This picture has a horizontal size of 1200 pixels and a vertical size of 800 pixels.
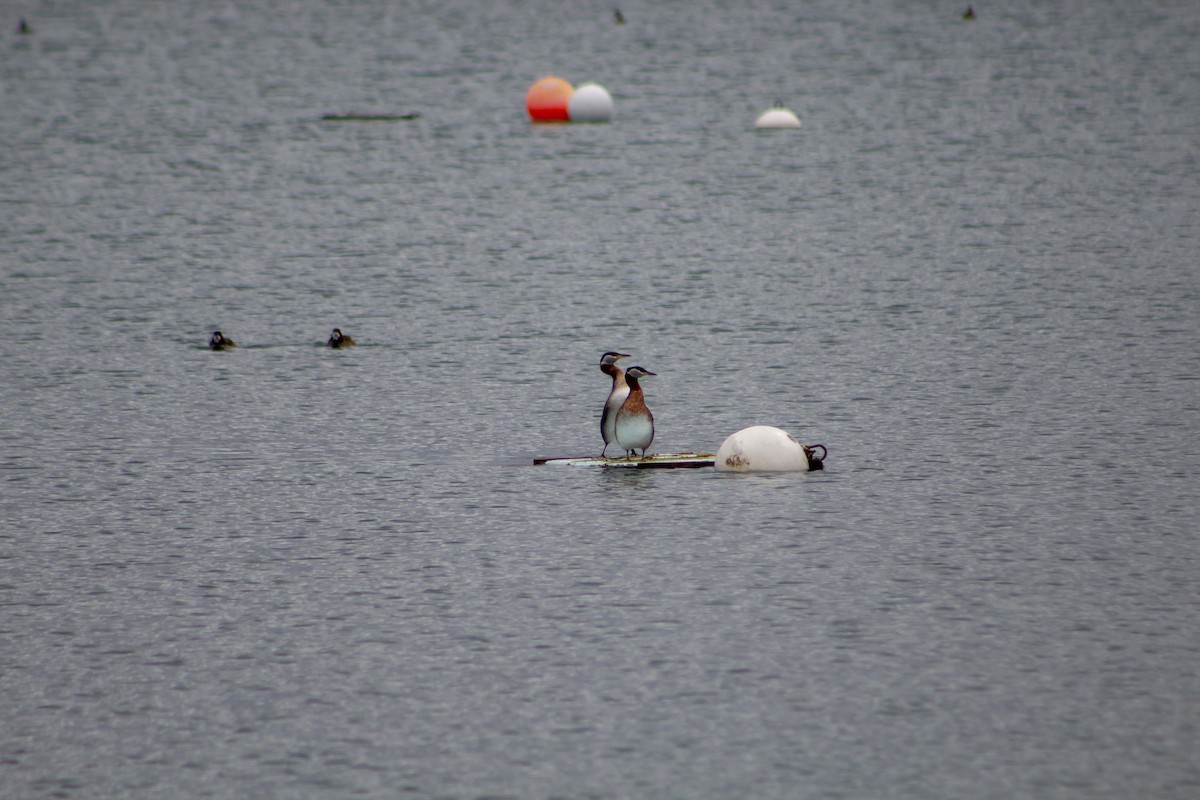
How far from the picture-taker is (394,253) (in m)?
31.7

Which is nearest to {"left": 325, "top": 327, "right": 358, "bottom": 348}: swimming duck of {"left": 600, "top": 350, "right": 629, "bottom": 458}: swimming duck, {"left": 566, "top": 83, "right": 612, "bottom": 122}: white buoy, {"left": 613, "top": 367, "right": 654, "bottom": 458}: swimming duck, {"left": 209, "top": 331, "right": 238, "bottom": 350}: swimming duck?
{"left": 209, "top": 331, "right": 238, "bottom": 350}: swimming duck

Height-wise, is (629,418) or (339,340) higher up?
(339,340)

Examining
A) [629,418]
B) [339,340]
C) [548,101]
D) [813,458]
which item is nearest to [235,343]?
[339,340]

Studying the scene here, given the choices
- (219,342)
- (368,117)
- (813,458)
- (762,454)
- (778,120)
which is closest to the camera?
(762,454)

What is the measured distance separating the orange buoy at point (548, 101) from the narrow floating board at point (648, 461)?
33302 millimetres

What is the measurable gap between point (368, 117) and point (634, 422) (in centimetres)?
3479

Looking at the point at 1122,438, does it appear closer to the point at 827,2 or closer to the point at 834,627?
the point at 834,627

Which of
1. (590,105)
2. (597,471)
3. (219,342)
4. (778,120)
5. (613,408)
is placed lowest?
(597,471)

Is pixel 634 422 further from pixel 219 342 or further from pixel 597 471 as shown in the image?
pixel 219 342

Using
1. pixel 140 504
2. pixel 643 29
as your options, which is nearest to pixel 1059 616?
pixel 140 504

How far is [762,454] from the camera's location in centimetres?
1708

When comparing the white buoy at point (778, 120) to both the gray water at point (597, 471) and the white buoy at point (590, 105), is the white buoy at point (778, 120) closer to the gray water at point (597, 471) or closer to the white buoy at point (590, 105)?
the gray water at point (597, 471)

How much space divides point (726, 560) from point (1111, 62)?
49.3 m

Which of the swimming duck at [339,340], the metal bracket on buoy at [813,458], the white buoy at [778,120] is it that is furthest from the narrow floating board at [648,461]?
the white buoy at [778,120]
